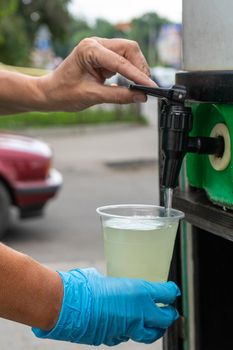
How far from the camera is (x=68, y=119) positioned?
21312 millimetres

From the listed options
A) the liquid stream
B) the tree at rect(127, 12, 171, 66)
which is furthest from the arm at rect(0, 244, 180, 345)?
the tree at rect(127, 12, 171, 66)

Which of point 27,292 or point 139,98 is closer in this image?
point 27,292

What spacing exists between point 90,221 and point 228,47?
650 centimetres

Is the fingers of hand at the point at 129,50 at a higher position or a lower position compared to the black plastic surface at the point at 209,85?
higher

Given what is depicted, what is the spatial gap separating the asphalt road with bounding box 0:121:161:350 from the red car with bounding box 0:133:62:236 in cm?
36

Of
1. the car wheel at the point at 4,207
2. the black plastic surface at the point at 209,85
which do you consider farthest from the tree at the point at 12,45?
the black plastic surface at the point at 209,85

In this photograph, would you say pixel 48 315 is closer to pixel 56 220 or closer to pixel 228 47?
pixel 228 47

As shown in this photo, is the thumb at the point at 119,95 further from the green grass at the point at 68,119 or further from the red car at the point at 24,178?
the green grass at the point at 68,119

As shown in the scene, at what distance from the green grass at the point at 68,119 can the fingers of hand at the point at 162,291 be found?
18230 mm

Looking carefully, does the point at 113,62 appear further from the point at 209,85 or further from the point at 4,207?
the point at 4,207

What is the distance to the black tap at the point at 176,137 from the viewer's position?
1.53 m

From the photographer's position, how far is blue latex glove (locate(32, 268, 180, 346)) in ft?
4.98

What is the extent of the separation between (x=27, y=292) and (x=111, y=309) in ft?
0.67

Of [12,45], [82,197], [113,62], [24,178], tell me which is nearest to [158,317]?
[113,62]
